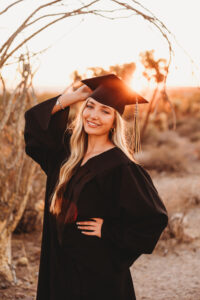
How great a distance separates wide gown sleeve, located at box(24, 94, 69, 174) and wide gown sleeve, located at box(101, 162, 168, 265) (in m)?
0.60

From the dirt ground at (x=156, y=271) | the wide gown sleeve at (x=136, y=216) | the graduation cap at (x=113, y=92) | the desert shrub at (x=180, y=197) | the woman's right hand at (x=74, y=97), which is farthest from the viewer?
the desert shrub at (x=180, y=197)

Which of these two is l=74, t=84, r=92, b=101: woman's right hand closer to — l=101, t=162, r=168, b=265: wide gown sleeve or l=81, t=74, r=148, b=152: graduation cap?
l=81, t=74, r=148, b=152: graduation cap

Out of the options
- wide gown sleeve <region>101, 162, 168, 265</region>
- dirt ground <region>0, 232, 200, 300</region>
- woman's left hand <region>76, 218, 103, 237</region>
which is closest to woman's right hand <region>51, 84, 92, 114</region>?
wide gown sleeve <region>101, 162, 168, 265</region>

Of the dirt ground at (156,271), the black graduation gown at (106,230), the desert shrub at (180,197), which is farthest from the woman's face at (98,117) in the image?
the desert shrub at (180,197)

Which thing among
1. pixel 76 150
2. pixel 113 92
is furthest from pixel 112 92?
pixel 76 150

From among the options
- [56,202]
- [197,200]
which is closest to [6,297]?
[56,202]

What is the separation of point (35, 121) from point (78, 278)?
106 cm

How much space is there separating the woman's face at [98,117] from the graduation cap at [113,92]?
0.04 meters

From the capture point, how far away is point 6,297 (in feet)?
10.7

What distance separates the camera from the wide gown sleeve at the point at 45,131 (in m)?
2.30

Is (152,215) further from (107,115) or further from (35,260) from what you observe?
(35,260)

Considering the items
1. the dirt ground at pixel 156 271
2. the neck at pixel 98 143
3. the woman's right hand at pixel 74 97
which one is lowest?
the dirt ground at pixel 156 271

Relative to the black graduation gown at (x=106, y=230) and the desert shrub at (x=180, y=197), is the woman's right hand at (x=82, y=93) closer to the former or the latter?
the black graduation gown at (x=106, y=230)

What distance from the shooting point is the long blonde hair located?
2133 millimetres
